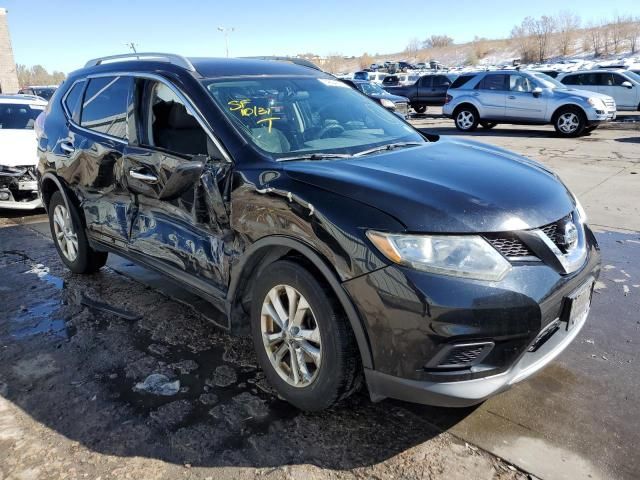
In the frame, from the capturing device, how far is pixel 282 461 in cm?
246

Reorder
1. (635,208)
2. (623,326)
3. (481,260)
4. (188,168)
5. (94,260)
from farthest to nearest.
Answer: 1. (635,208)
2. (94,260)
3. (623,326)
4. (188,168)
5. (481,260)

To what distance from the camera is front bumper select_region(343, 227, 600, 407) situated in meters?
2.18

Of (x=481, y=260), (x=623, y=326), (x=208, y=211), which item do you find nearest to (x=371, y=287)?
(x=481, y=260)

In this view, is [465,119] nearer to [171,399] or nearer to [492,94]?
[492,94]

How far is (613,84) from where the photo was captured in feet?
59.8

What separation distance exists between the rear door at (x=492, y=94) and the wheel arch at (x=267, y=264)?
14.5 m

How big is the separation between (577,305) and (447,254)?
0.78m

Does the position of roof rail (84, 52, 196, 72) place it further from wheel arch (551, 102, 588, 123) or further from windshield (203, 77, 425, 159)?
wheel arch (551, 102, 588, 123)

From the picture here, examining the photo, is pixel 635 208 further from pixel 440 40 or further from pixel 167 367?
pixel 440 40

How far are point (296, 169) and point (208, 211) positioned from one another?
690mm

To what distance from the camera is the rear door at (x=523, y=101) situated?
15.1 metres

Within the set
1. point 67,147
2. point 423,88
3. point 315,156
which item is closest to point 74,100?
point 67,147

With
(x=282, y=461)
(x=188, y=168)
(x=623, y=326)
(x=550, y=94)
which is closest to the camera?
(x=282, y=461)

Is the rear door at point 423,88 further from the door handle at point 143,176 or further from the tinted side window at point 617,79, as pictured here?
the door handle at point 143,176
